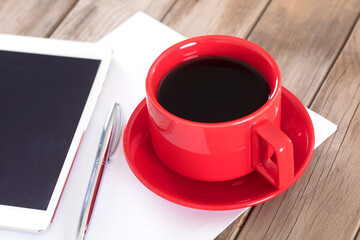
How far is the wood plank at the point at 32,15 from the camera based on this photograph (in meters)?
0.84

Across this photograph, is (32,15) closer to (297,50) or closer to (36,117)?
(36,117)

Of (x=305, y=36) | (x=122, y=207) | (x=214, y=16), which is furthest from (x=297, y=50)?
(x=122, y=207)

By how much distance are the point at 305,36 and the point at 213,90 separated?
315 mm

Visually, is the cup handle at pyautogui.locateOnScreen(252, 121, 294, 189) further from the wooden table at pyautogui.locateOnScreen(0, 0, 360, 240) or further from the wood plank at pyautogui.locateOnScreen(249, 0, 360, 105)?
the wood plank at pyautogui.locateOnScreen(249, 0, 360, 105)

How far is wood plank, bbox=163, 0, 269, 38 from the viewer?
796 mm

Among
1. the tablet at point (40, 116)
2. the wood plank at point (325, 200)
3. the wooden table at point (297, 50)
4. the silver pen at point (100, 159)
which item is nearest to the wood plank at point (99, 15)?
the wooden table at point (297, 50)

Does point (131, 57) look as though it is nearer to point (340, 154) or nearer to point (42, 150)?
point (42, 150)

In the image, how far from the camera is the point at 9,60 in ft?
2.24

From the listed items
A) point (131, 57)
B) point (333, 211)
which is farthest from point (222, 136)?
point (131, 57)

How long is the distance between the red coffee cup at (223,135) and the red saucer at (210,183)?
0.02 meters

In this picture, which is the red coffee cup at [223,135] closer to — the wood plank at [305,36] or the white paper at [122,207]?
the white paper at [122,207]

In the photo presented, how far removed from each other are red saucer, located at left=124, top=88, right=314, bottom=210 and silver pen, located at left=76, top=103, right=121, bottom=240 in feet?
0.12

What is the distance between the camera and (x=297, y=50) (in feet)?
2.44

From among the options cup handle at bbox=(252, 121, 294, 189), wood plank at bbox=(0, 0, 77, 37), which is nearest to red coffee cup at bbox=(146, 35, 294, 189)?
cup handle at bbox=(252, 121, 294, 189)
